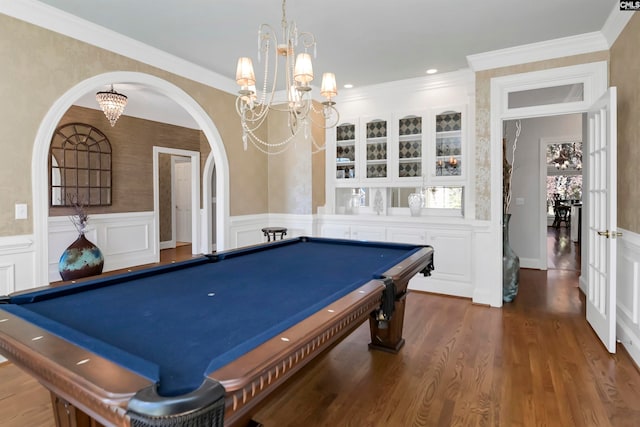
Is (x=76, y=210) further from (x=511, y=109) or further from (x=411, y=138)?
(x=511, y=109)

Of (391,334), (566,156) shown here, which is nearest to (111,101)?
(391,334)

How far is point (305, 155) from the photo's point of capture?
5.19m

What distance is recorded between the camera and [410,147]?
16.1 ft

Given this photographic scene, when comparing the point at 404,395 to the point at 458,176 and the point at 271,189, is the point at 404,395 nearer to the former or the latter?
the point at 458,176

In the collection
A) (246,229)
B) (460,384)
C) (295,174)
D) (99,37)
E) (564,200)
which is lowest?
(460,384)

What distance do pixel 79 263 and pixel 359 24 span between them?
4.20m

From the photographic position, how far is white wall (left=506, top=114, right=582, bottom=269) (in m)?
5.82

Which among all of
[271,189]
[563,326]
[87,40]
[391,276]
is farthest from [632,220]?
[87,40]

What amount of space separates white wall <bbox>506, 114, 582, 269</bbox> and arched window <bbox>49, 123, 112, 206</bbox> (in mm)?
6698

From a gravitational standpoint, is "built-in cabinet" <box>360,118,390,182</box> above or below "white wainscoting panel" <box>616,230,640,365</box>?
above

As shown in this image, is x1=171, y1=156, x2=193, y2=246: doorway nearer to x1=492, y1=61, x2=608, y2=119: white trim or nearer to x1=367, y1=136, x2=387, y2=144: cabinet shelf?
x1=367, y1=136, x2=387, y2=144: cabinet shelf

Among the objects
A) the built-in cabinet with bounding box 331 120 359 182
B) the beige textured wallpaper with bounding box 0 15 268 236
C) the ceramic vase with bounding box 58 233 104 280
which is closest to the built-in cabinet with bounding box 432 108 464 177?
the built-in cabinet with bounding box 331 120 359 182

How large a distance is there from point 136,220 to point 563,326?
6.32m

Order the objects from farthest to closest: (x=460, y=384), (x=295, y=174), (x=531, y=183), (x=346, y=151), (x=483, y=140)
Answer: (x=531, y=183) → (x=346, y=151) → (x=295, y=174) → (x=483, y=140) → (x=460, y=384)
